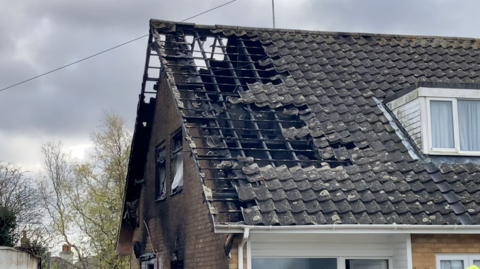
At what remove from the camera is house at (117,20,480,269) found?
9.23 metres

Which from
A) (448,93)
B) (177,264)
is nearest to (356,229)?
(448,93)

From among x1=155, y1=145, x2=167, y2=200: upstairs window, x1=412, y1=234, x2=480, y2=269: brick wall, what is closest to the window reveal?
x1=412, y1=234, x2=480, y2=269: brick wall

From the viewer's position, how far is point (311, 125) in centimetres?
1114

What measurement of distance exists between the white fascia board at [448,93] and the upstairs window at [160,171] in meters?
6.20

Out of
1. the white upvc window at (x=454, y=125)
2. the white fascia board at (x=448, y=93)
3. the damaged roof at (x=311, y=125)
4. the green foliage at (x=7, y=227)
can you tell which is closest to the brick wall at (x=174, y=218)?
the damaged roof at (x=311, y=125)

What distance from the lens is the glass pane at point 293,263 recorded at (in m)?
9.51

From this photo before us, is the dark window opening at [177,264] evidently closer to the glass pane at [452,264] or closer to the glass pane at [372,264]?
the glass pane at [372,264]

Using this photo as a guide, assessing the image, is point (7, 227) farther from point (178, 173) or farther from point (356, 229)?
point (356, 229)

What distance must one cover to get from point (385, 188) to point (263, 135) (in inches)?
93.1

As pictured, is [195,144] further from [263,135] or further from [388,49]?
[388,49]

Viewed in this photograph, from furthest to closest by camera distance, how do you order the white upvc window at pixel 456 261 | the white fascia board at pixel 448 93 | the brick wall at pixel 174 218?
1. the white fascia board at pixel 448 93
2. the brick wall at pixel 174 218
3. the white upvc window at pixel 456 261

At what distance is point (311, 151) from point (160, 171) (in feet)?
17.4

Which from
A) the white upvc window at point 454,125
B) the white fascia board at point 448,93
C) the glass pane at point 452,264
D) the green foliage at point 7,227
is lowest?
the glass pane at point 452,264

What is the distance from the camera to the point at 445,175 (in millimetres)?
10297
